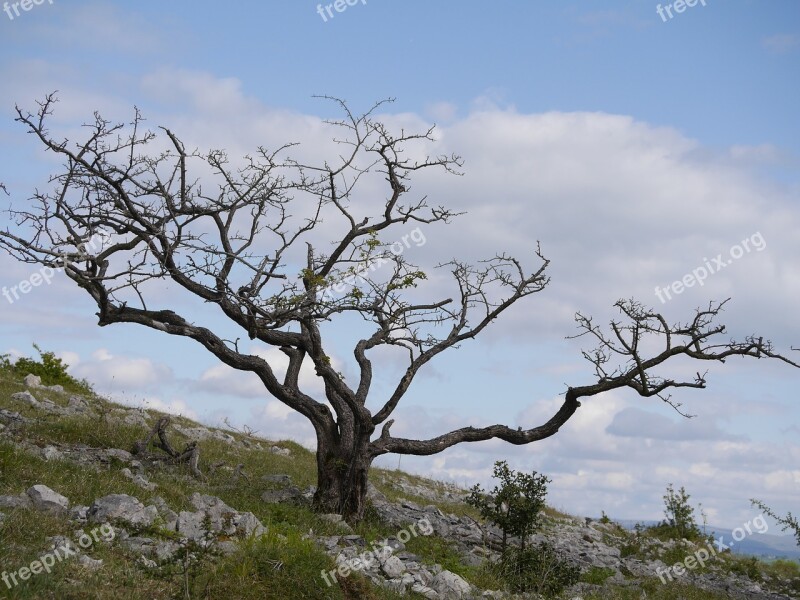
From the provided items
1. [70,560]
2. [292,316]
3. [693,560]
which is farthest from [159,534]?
[693,560]

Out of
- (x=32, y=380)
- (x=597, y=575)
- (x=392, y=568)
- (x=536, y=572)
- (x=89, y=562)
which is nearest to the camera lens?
(x=89, y=562)

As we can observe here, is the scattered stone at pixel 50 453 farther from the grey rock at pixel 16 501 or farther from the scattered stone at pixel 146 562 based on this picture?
the scattered stone at pixel 146 562

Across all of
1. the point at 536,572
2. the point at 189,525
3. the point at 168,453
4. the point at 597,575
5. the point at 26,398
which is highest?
the point at 26,398

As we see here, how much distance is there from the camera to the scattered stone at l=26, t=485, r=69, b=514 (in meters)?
10.9

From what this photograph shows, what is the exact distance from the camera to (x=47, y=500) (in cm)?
1096

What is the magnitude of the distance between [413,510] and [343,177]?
748cm

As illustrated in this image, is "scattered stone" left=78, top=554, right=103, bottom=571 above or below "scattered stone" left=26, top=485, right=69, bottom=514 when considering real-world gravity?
below

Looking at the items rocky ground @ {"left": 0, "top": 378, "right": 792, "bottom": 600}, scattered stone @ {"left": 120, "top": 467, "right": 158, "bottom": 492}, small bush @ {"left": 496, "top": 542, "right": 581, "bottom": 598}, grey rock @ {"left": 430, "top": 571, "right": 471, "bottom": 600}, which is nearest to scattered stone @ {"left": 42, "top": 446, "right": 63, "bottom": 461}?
rocky ground @ {"left": 0, "top": 378, "right": 792, "bottom": 600}

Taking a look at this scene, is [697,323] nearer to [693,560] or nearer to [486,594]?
[693,560]

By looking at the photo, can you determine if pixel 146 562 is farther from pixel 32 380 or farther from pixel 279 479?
pixel 32 380

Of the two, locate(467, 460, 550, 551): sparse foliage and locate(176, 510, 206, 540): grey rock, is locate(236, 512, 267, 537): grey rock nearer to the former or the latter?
locate(176, 510, 206, 540): grey rock

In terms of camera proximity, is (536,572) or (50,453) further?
(50,453)

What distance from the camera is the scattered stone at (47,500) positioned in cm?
1092

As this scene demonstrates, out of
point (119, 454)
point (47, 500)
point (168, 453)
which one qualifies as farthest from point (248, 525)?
point (168, 453)
